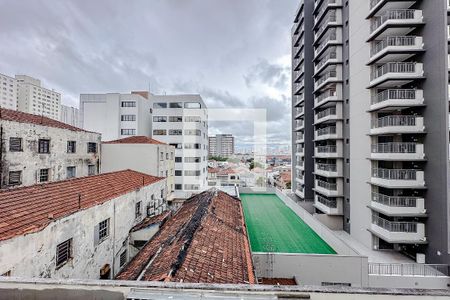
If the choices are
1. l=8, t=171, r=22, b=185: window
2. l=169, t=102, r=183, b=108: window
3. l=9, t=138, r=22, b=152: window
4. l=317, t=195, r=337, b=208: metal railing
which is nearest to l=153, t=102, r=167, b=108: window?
l=169, t=102, r=183, b=108: window

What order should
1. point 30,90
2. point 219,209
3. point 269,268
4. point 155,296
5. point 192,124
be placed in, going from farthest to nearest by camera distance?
point 30,90 → point 192,124 → point 219,209 → point 269,268 → point 155,296

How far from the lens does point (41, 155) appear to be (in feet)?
50.3

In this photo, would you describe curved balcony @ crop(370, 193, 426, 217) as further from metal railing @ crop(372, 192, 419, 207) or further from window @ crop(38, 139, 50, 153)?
window @ crop(38, 139, 50, 153)

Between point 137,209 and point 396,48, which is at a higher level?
point 396,48

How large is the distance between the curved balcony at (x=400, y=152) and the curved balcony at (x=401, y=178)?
75 centimetres

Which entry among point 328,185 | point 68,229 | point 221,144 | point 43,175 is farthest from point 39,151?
point 221,144

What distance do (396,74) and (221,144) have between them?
182m

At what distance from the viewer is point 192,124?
39.1m

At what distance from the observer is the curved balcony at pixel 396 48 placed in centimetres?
1310

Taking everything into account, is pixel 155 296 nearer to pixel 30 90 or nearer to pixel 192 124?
pixel 192 124

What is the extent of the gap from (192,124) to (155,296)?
121 ft

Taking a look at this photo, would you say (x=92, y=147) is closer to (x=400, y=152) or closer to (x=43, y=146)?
(x=43, y=146)

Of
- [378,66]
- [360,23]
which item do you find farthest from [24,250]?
[360,23]

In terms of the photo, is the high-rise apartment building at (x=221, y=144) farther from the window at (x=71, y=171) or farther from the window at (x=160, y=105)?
the window at (x=71, y=171)
